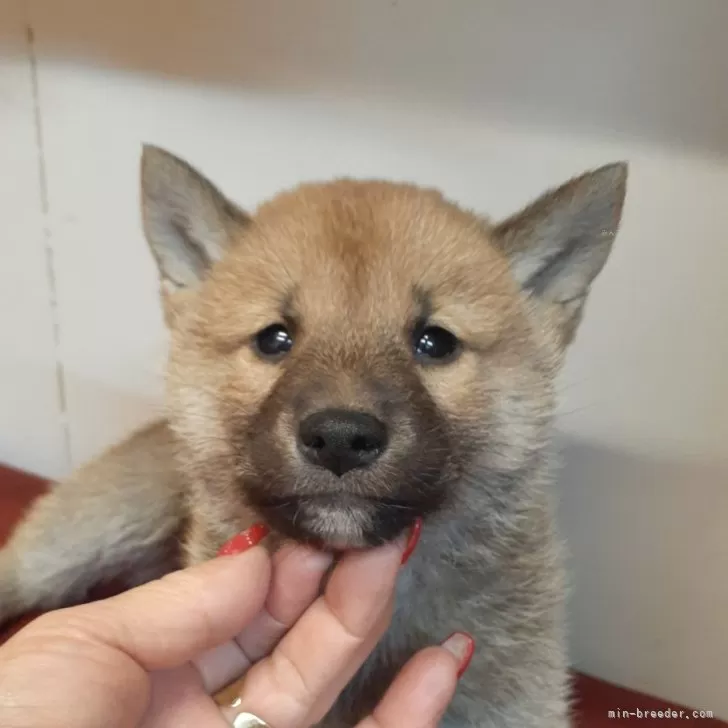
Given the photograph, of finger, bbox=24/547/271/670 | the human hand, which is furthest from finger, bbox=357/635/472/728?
finger, bbox=24/547/271/670

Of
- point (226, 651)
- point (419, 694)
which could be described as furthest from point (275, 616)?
point (419, 694)

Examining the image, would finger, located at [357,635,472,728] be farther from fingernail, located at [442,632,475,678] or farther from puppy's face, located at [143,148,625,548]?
puppy's face, located at [143,148,625,548]

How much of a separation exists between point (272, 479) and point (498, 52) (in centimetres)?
86

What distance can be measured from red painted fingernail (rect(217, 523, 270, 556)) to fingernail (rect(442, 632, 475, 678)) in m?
0.28

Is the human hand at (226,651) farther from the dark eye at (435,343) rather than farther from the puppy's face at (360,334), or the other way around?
the dark eye at (435,343)

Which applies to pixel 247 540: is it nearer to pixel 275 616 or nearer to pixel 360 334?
pixel 275 616

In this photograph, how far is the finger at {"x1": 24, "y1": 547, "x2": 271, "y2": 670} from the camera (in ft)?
2.73

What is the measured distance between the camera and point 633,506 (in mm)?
1549

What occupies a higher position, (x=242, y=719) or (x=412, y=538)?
(x=412, y=538)

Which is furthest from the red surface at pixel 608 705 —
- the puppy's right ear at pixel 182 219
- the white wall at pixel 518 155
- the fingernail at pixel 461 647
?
the puppy's right ear at pixel 182 219

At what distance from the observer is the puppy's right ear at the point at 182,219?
3.84ft

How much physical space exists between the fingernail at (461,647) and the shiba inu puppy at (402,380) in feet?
0.13

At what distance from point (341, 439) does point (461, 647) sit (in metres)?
0.43

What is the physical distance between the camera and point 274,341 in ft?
3.48
